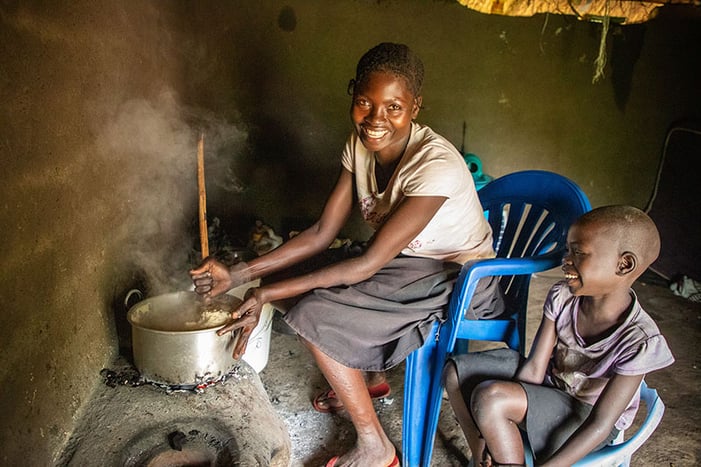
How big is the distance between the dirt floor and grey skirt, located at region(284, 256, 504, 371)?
652 mm

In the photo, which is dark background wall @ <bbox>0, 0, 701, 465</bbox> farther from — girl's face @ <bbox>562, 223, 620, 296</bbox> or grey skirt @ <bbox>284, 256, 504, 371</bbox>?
girl's face @ <bbox>562, 223, 620, 296</bbox>

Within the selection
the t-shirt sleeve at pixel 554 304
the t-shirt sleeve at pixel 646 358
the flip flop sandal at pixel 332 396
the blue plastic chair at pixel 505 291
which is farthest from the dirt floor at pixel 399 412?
the t-shirt sleeve at pixel 646 358

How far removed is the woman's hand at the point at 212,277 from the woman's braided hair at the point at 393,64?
956 millimetres

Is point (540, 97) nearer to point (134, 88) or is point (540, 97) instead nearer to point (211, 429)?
point (134, 88)

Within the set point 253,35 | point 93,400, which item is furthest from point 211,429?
point 253,35

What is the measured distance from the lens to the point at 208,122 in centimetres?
399

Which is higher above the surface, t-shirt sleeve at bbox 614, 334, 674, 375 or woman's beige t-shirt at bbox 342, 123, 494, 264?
woman's beige t-shirt at bbox 342, 123, 494, 264

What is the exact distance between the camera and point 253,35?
4035mm

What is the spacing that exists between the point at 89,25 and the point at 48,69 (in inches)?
18.7

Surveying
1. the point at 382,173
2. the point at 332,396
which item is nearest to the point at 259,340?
the point at 332,396

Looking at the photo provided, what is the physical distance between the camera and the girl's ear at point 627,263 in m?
1.67

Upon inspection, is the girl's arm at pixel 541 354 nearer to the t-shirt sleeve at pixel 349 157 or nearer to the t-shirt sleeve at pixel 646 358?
the t-shirt sleeve at pixel 646 358

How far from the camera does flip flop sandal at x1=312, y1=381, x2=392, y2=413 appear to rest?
2.72m

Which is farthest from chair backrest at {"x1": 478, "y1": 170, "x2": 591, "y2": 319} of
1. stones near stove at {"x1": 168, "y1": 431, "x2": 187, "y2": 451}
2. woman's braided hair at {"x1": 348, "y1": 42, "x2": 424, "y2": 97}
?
stones near stove at {"x1": 168, "y1": 431, "x2": 187, "y2": 451}
